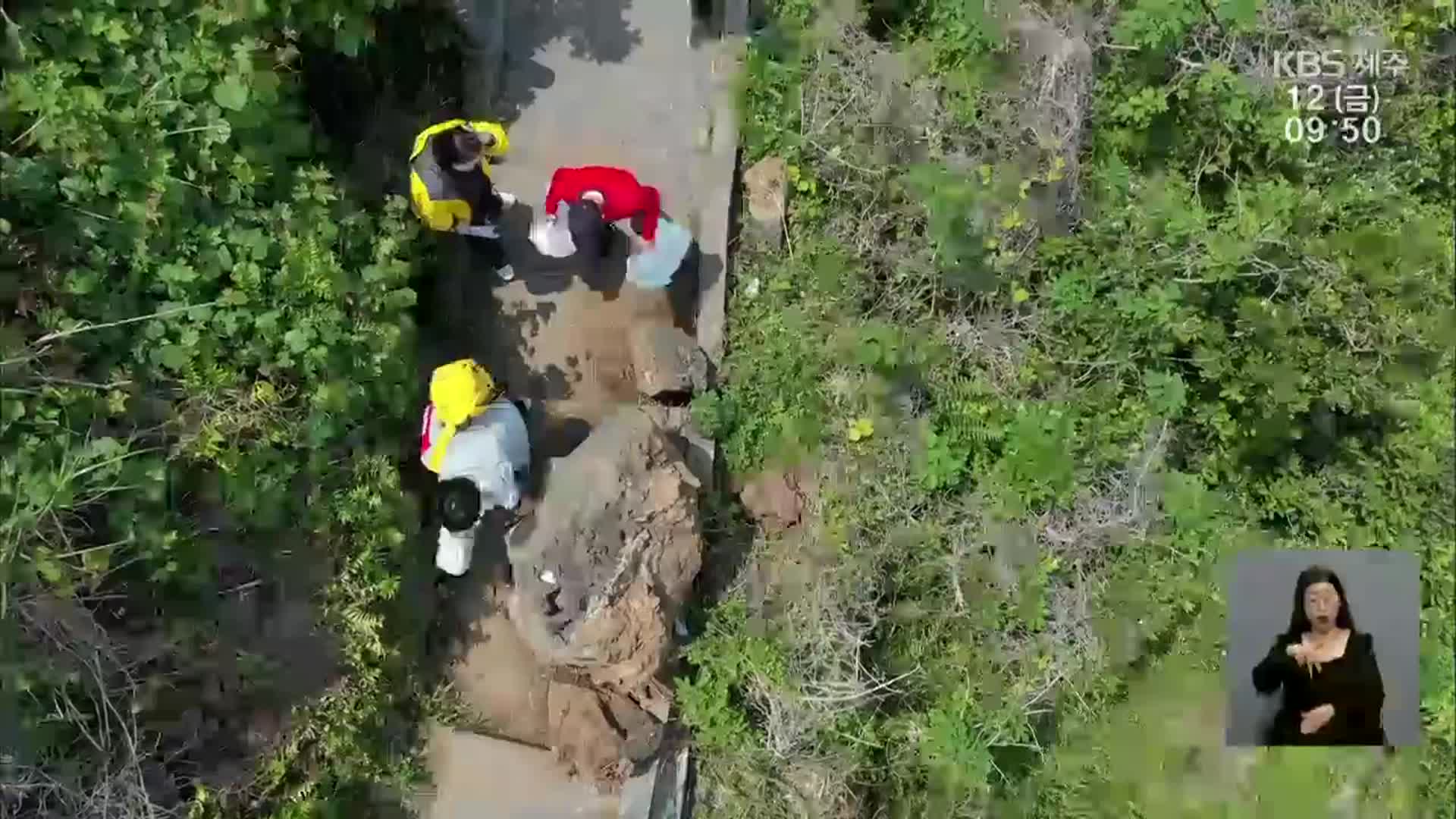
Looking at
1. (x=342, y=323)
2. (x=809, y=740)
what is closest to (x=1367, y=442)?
(x=809, y=740)

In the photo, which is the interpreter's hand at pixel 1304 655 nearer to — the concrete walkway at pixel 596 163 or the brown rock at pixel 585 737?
the concrete walkway at pixel 596 163

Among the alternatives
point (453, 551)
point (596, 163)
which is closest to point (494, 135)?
point (596, 163)

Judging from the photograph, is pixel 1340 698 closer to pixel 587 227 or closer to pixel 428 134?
pixel 587 227

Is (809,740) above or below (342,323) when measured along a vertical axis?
below

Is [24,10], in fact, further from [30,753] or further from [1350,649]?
[1350,649]

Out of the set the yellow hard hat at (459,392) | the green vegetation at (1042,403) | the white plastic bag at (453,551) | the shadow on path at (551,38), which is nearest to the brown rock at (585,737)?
the green vegetation at (1042,403)

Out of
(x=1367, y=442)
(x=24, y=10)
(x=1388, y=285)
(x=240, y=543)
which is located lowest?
(x=240, y=543)

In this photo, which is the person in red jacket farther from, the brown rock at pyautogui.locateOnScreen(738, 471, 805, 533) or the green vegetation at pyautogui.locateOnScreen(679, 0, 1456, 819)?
the brown rock at pyautogui.locateOnScreen(738, 471, 805, 533)
